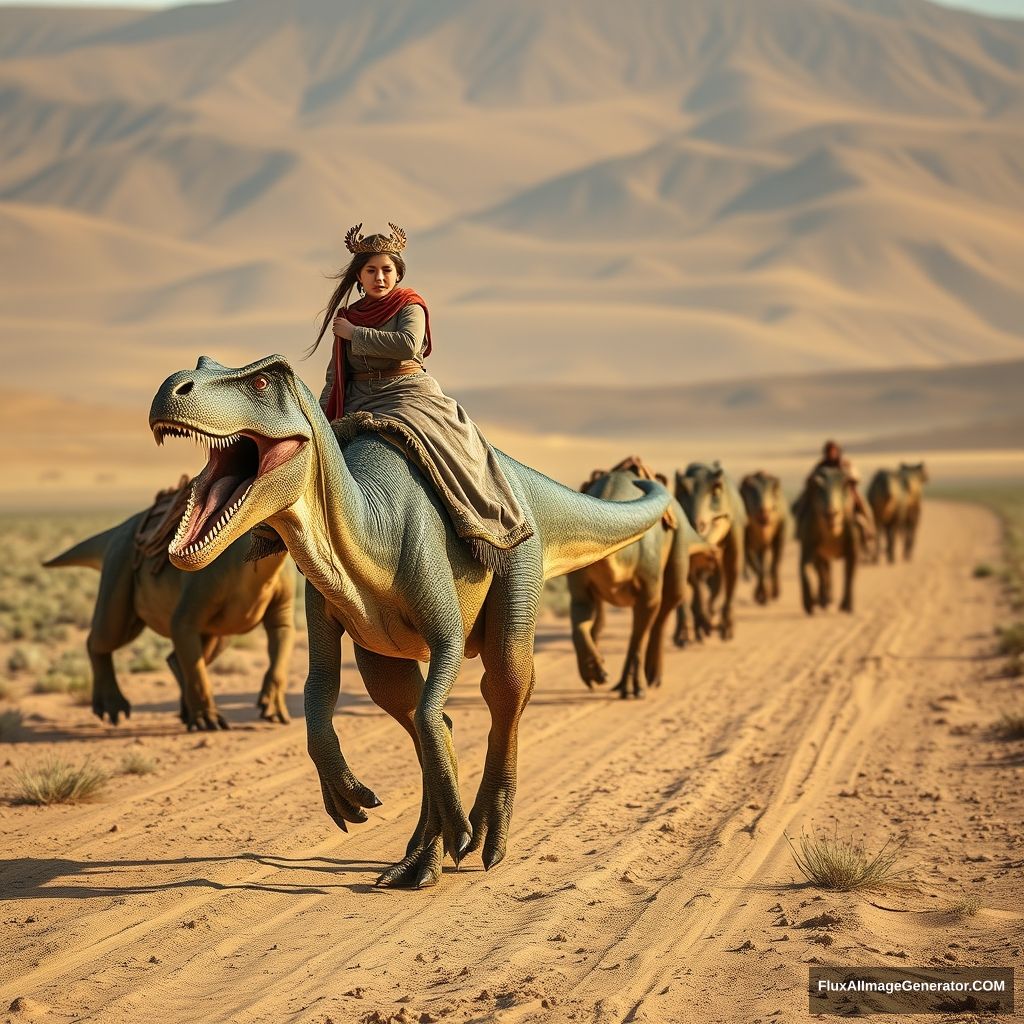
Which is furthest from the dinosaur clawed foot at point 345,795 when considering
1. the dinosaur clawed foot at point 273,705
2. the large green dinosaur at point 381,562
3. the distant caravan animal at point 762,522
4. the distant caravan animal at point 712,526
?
the distant caravan animal at point 762,522

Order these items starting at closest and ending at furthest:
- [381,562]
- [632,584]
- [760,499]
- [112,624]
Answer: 1. [381,562]
2. [112,624]
3. [632,584]
4. [760,499]

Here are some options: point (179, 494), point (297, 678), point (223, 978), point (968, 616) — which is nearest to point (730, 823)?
point (223, 978)

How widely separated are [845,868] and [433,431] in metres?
2.91

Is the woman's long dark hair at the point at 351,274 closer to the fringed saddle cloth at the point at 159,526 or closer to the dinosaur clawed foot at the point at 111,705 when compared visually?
the fringed saddle cloth at the point at 159,526

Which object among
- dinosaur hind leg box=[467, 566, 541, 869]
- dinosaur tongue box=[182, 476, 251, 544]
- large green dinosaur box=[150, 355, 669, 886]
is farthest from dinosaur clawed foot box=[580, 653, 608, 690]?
dinosaur tongue box=[182, 476, 251, 544]

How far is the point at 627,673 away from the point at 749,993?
781 centimetres

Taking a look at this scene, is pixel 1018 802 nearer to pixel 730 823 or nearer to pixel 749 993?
pixel 730 823

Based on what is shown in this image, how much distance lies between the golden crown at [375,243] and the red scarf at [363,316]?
0.21 metres

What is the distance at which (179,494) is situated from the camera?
12.1 metres

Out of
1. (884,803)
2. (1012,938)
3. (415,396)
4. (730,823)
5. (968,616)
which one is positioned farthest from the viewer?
(968,616)

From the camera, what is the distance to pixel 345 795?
7.74m

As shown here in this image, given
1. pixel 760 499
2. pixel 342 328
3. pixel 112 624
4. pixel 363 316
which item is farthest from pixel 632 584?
pixel 760 499

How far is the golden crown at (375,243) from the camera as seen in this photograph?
8.41 meters

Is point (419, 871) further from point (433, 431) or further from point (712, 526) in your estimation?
point (712, 526)
